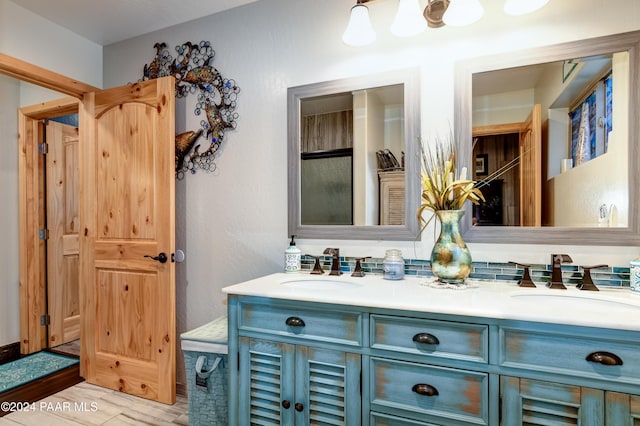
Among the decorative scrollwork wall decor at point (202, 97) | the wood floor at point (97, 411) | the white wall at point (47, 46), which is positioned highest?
the white wall at point (47, 46)

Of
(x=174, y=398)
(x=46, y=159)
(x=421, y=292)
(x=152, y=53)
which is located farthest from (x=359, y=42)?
(x=46, y=159)

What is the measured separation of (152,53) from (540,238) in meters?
2.71

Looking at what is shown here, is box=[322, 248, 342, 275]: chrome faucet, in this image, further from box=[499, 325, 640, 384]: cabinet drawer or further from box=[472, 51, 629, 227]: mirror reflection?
box=[499, 325, 640, 384]: cabinet drawer

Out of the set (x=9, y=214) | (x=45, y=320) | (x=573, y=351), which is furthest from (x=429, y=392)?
(x=9, y=214)

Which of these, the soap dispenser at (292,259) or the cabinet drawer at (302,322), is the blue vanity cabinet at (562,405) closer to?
the cabinet drawer at (302,322)

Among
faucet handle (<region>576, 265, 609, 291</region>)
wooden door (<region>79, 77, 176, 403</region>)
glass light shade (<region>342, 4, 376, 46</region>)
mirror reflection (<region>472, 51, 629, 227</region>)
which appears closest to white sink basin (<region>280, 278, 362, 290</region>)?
mirror reflection (<region>472, 51, 629, 227</region>)

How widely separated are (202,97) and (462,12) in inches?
63.6

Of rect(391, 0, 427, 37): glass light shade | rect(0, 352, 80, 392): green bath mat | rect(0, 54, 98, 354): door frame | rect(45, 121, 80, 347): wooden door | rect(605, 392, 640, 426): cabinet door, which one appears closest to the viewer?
rect(605, 392, 640, 426): cabinet door

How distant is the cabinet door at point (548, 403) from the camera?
1052 mm

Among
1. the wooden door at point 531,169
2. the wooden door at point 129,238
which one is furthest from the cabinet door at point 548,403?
the wooden door at point 129,238

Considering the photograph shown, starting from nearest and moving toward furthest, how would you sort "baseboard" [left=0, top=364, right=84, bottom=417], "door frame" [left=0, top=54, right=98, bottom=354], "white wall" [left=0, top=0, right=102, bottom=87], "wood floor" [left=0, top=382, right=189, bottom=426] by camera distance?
"wood floor" [left=0, top=382, right=189, bottom=426]
"white wall" [left=0, top=0, right=102, bottom=87]
"baseboard" [left=0, top=364, right=84, bottom=417]
"door frame" [left=0, top=54, right=98, bottom=354]

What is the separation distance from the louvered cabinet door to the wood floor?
1.04 meters

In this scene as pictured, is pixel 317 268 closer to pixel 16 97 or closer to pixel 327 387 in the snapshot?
pixel 327 387

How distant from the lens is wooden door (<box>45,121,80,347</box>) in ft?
10.3
